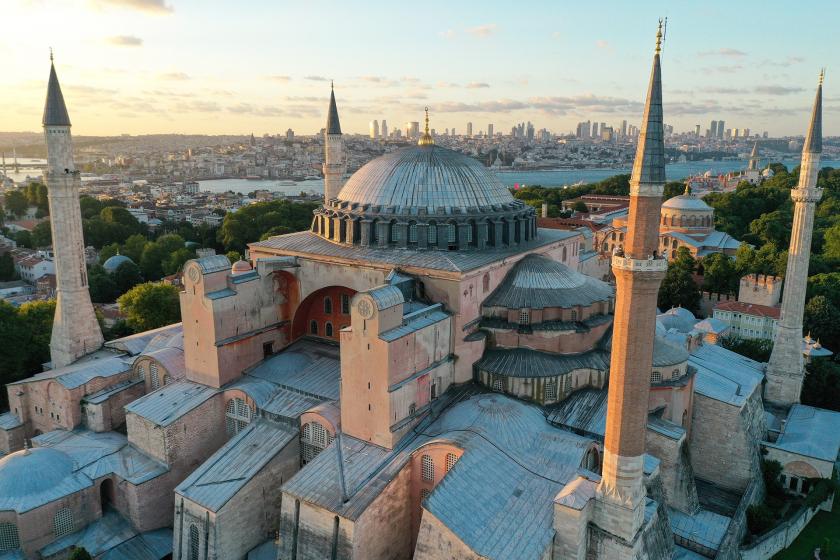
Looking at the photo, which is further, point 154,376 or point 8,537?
point 154,376

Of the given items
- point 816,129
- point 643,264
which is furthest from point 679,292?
point 643,264

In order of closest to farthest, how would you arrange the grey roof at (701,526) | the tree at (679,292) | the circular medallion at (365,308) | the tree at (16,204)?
the circular medallion at (365,308) → the grey roof at (701,526) → the tree at (679,292) → the tree at (16,204)

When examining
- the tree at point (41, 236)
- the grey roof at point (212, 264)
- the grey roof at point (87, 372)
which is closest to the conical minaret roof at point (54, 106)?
the grey roof at point (87, 372)

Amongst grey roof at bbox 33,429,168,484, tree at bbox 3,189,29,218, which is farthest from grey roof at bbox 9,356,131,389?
tree at bbox 3,189,29,218

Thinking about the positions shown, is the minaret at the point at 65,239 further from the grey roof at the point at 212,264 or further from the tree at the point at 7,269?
the tree at the point at 7,269

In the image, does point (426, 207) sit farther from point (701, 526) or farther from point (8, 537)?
point (8, 537)

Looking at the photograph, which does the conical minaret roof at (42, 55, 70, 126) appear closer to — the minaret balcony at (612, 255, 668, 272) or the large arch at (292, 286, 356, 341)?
the large arch at (292, 286, 356, 341)
